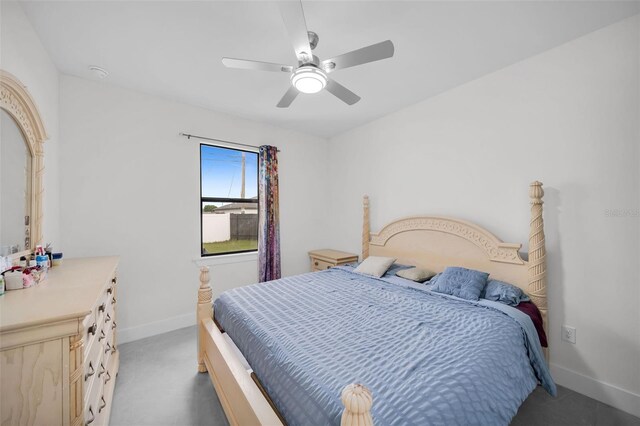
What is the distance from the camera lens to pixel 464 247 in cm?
249

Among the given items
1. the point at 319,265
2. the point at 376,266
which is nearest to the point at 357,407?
the point at 376,266

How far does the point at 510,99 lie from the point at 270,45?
7.06 ft

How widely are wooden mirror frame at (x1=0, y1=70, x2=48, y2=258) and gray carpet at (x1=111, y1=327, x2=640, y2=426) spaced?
1240 mm

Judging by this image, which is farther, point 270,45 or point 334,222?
point 334,222

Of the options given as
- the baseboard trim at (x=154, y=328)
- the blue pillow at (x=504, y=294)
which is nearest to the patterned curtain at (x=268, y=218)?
the baseboard trim at (x=154, y=328)

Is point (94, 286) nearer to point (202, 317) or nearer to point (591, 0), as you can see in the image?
point (202, 317)

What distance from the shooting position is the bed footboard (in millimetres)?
697

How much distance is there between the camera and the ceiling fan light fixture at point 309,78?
5.29 feet

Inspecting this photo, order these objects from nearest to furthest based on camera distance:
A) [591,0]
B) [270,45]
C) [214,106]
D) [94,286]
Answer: [94,286], [591,0], [270,45], [214,106]

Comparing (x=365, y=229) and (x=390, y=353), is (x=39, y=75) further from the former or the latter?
(x=365, y=229)

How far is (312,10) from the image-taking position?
63.9 inches

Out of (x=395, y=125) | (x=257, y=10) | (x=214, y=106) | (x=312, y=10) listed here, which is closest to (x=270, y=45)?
(x=257, y=10)

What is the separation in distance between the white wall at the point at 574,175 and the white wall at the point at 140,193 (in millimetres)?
2860

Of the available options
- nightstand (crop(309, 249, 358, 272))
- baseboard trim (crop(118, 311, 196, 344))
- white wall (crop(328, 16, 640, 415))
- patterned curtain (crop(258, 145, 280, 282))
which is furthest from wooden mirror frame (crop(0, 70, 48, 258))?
white wall (crop(328, 16, 640, 415))
